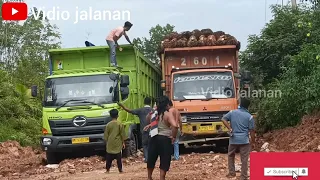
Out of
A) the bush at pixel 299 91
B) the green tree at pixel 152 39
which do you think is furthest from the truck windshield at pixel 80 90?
the green tree at pixel 152 39

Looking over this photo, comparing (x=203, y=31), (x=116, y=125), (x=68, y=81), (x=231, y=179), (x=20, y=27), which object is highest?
(x=20, y=27)

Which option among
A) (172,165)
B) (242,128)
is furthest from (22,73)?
(242,128)

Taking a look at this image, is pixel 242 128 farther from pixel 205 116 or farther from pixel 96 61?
pixel 96 61

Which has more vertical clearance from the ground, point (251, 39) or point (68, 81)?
point (251, 39)

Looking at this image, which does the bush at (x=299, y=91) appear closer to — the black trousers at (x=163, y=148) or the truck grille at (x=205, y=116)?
the truck grille at (x=205, y=116)

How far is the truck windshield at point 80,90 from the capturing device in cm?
1359

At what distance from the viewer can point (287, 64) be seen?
22984 millimetres

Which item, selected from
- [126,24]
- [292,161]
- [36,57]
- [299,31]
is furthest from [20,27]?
[292,161]

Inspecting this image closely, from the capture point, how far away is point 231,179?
9508 mm

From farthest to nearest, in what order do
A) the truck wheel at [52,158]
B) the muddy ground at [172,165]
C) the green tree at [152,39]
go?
the green tree at [152,39] < the truck wheel at [52,158] < the muddy ground at [172,165]

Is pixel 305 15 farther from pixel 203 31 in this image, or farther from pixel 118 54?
pixel 118 54

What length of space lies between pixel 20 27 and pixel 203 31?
20.1 meters

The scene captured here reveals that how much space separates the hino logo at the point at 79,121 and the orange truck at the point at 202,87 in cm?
242

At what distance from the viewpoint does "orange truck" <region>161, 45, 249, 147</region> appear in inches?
559
